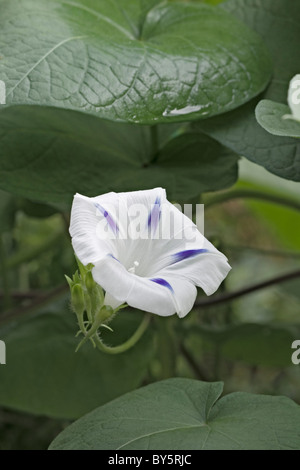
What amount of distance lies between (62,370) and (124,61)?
0.92 feet

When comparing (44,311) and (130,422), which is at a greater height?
(130,422)

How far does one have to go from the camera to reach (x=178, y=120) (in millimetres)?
453

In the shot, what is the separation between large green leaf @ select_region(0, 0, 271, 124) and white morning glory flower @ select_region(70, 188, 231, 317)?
8 cm

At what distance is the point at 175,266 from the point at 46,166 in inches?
8.2

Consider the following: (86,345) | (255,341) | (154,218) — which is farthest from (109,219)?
(255,341)

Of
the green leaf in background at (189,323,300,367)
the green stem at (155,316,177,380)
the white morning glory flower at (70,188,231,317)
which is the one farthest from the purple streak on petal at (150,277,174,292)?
the green leaf in background at (189,323,300,367)

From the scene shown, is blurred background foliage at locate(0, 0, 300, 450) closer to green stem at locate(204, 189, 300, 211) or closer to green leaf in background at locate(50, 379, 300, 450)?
green stem at locate(204, 189, 300, 211)

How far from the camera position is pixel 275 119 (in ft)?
1.37

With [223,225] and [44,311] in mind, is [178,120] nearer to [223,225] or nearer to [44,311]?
[44,311]

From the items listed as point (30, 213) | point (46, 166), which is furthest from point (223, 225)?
point (46, 166)

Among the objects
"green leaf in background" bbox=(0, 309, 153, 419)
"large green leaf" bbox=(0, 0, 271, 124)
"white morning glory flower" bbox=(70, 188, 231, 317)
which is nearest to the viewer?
"white morning glory flower" bbox=(70, 188, 231, 317)

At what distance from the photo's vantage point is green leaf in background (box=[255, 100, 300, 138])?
401 mm

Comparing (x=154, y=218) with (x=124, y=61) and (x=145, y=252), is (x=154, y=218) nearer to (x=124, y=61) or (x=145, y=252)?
(x=145, y=252)

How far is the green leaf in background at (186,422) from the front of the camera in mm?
347
